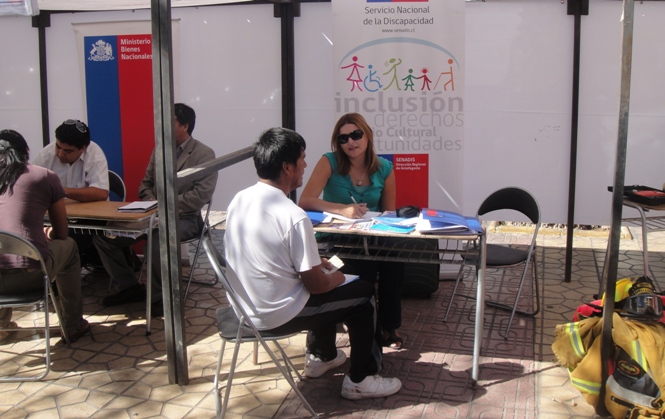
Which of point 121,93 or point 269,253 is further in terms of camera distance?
point 121,93

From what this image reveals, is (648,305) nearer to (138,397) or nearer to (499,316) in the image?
(499,316)

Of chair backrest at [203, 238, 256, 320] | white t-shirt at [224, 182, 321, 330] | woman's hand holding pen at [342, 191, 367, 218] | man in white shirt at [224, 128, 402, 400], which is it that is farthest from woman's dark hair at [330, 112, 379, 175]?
chair backrest at [203, 238, 256, 320]

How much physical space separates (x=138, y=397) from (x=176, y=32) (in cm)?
316

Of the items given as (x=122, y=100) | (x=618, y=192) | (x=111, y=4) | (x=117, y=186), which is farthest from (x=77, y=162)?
(x=618, y=192)

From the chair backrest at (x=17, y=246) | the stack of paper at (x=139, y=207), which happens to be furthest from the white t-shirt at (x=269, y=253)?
the stack of paper at (x=139, y=207)

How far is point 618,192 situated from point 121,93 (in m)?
4.07

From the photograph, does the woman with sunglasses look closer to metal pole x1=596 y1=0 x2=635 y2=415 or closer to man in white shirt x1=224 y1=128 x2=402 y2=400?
man in white shirt x1=224 y1=128 x2=402 y2=400

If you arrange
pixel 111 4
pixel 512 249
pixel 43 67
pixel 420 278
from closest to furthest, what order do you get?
pixel 512 249, pixel 420 278, pixel 111 4, pixel 43 67

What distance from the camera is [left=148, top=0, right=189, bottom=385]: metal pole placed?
10.6 ft

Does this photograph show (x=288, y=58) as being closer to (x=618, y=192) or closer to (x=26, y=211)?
(x=26, y=211)

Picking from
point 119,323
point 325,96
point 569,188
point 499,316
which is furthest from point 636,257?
point 119,323

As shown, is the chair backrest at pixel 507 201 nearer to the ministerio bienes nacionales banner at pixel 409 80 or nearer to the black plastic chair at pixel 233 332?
the ministerio bienes nacionales banner at pixel 409 80

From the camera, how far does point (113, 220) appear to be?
4160 millimetres

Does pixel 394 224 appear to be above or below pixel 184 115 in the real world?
below
